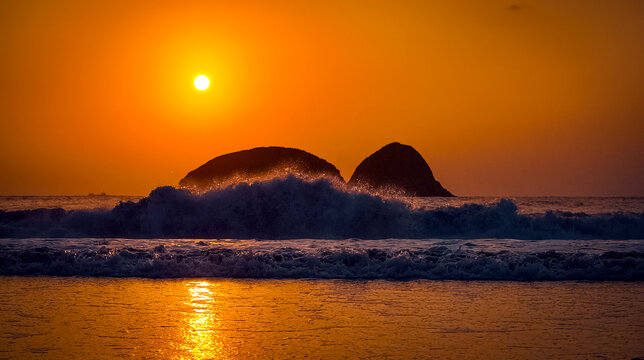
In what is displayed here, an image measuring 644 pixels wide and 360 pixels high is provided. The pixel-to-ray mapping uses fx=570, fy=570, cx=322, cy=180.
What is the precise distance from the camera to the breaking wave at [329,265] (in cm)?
1224

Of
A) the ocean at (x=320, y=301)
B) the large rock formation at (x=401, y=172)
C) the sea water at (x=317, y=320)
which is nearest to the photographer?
the sea water at (x=317, y=320)

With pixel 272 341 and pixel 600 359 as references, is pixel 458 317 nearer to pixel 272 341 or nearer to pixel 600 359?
pixel 600 359

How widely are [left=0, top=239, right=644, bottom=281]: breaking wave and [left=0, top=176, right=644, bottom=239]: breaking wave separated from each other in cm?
1065

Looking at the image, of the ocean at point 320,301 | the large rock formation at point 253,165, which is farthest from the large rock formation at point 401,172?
the ocean at point 320,301

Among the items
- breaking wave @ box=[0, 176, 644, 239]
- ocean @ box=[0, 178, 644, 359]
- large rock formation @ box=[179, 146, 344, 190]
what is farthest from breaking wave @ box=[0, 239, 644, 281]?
large rock formation @ box=[179, 146, 344, 190]

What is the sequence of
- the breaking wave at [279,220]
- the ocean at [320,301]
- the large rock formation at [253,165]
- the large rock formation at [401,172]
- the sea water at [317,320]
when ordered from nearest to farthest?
1. the sea water at [317,320]
2. the ocean at [320,301]
3. the breaking wave at [279,220]
4. the large rock formation at [253,165]
5. the large rock formation at [401,172]

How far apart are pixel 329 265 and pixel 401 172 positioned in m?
124

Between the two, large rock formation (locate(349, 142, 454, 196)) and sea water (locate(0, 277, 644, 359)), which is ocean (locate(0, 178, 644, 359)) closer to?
sea water (locate(0, 277, 644, 359))

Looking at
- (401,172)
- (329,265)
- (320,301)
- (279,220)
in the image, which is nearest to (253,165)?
(401,172)

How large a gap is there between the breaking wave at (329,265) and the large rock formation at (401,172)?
390ft

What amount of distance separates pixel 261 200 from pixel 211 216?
7.51 ft

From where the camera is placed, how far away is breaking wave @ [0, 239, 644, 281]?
12.2m

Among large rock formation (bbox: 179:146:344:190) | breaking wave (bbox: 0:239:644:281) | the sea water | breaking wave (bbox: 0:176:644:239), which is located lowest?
the sea water

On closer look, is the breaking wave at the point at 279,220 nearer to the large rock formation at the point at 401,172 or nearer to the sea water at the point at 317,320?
the sea water at the point at 317,320
